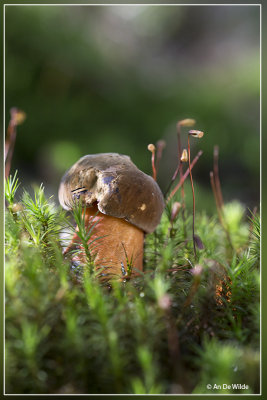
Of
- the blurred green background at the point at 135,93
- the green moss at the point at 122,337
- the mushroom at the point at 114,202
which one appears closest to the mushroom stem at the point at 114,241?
the mushroom at the point at 114,202

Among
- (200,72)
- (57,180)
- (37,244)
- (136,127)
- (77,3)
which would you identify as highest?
(200,72)

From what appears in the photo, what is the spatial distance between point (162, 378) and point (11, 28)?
234 cm

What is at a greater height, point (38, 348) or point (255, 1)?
point (255, 1)

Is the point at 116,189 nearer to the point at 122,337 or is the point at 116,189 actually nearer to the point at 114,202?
the point at 114,202

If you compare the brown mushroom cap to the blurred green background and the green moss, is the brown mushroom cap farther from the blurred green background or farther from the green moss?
the blurred green background

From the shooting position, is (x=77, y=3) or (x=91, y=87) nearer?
(x=77, y=3)

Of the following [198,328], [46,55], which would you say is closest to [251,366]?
[198,328]

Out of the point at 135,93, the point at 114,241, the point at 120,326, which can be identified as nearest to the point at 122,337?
the point at 120,326

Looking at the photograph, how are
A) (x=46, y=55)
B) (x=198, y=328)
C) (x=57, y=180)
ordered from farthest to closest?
(x=57, y=180) < (x=46, y=55) < (x=198, y=328)

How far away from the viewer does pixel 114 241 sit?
78cm

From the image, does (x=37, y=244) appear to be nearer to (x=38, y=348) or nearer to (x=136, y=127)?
(x=38, y=348)

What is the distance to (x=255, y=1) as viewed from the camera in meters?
0.62

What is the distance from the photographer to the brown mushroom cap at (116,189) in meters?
0.73

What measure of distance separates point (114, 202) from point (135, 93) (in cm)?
229
